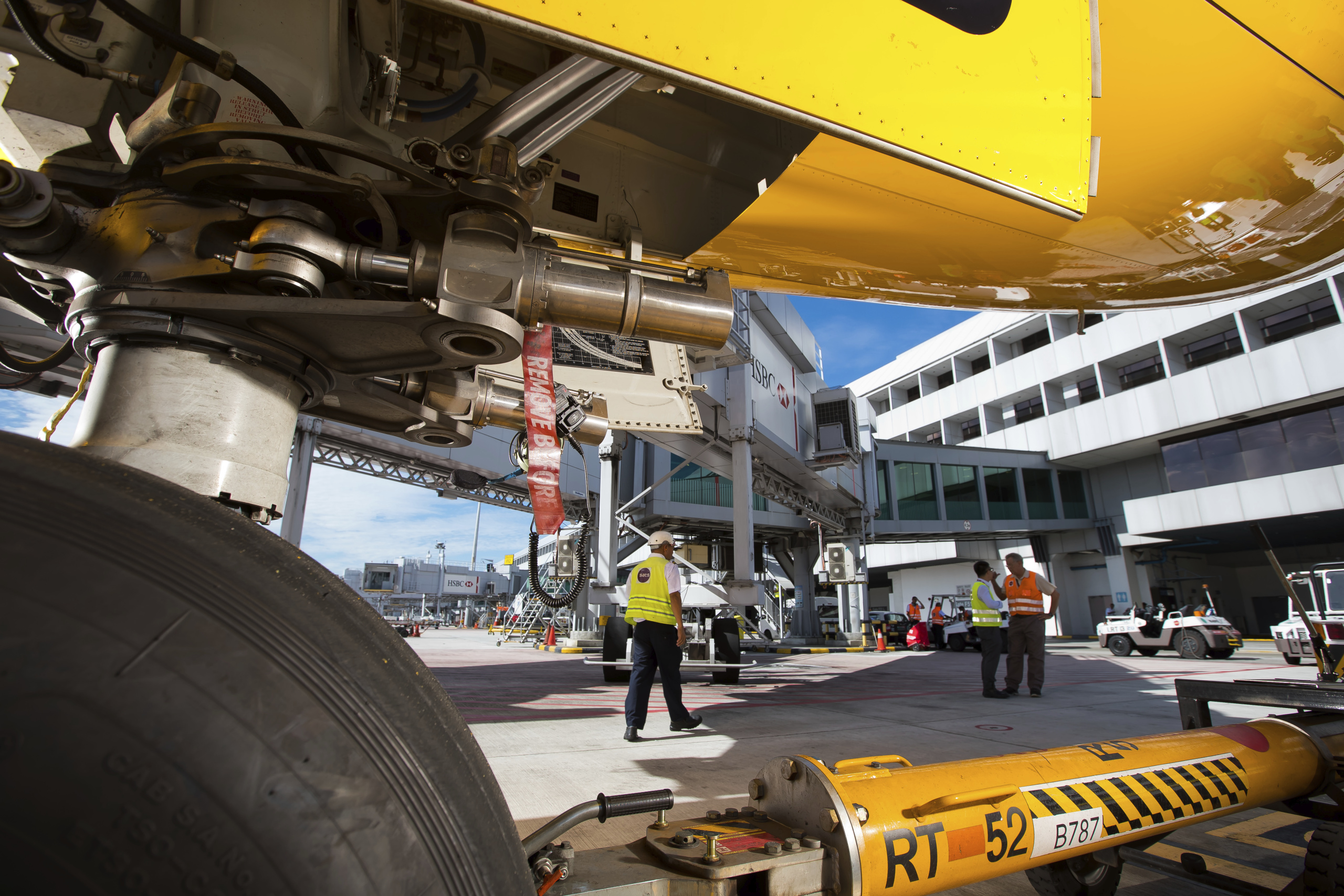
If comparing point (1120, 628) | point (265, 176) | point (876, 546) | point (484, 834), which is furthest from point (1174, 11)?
point (876, 546)

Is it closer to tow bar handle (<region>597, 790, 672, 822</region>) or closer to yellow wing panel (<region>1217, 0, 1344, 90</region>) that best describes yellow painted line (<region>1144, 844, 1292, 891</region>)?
tow bar handle (<region>597, 790, 672, 822</region>)

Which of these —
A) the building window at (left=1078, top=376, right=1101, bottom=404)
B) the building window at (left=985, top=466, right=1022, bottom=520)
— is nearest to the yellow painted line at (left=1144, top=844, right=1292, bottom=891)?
the building window at (left=985, top=466, right=1022, bottom=520)

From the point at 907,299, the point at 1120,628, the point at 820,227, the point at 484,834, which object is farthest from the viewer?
the point at 1120,628

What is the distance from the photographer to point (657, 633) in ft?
14.1

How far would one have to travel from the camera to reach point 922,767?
58.2 inches

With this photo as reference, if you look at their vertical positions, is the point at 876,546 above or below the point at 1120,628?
above

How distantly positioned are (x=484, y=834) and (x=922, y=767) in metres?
1.11

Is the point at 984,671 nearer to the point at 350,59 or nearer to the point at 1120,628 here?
the point at 350,59

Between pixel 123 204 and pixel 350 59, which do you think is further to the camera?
pixel 350 59

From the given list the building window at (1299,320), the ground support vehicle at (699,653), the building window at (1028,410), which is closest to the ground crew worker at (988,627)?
the ground support vehicle at (699,653)

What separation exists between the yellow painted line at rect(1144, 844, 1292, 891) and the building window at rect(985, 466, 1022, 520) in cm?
2677

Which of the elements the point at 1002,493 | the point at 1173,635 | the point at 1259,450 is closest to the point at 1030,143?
the point at 1173,635

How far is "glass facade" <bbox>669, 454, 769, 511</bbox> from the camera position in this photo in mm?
24656

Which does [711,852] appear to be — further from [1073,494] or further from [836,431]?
[1073,494]
